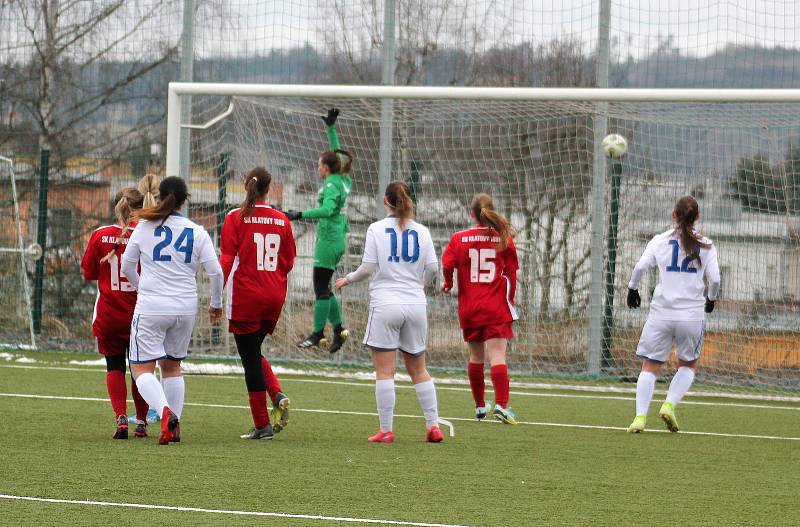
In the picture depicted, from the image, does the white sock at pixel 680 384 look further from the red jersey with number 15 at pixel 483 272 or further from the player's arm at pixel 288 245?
the player's arm at pixel 288 245

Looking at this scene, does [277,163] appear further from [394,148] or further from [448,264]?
[448,264]

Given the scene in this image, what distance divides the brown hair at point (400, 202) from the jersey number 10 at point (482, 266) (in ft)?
4.68

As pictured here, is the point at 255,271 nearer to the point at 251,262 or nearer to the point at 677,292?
the point at 251,262

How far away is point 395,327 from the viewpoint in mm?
8891

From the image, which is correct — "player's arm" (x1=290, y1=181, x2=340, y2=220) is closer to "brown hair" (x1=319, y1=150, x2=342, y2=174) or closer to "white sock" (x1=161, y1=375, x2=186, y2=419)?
"brown hair" (x1=319, y1=150, x2=342, y2=174)

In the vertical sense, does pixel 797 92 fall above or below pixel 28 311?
above

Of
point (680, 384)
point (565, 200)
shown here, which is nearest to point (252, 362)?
point (680, 384)

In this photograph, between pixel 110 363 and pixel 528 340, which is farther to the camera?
pixel 528 340

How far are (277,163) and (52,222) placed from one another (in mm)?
4398

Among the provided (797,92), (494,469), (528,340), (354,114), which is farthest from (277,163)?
(494,469)

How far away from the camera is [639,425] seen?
32.8 ft

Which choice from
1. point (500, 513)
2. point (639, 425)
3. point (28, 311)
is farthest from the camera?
point (28, 311)

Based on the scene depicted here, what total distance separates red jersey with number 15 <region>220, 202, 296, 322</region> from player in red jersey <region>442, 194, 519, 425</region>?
6.28 ft

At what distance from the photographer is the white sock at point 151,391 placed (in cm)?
830
